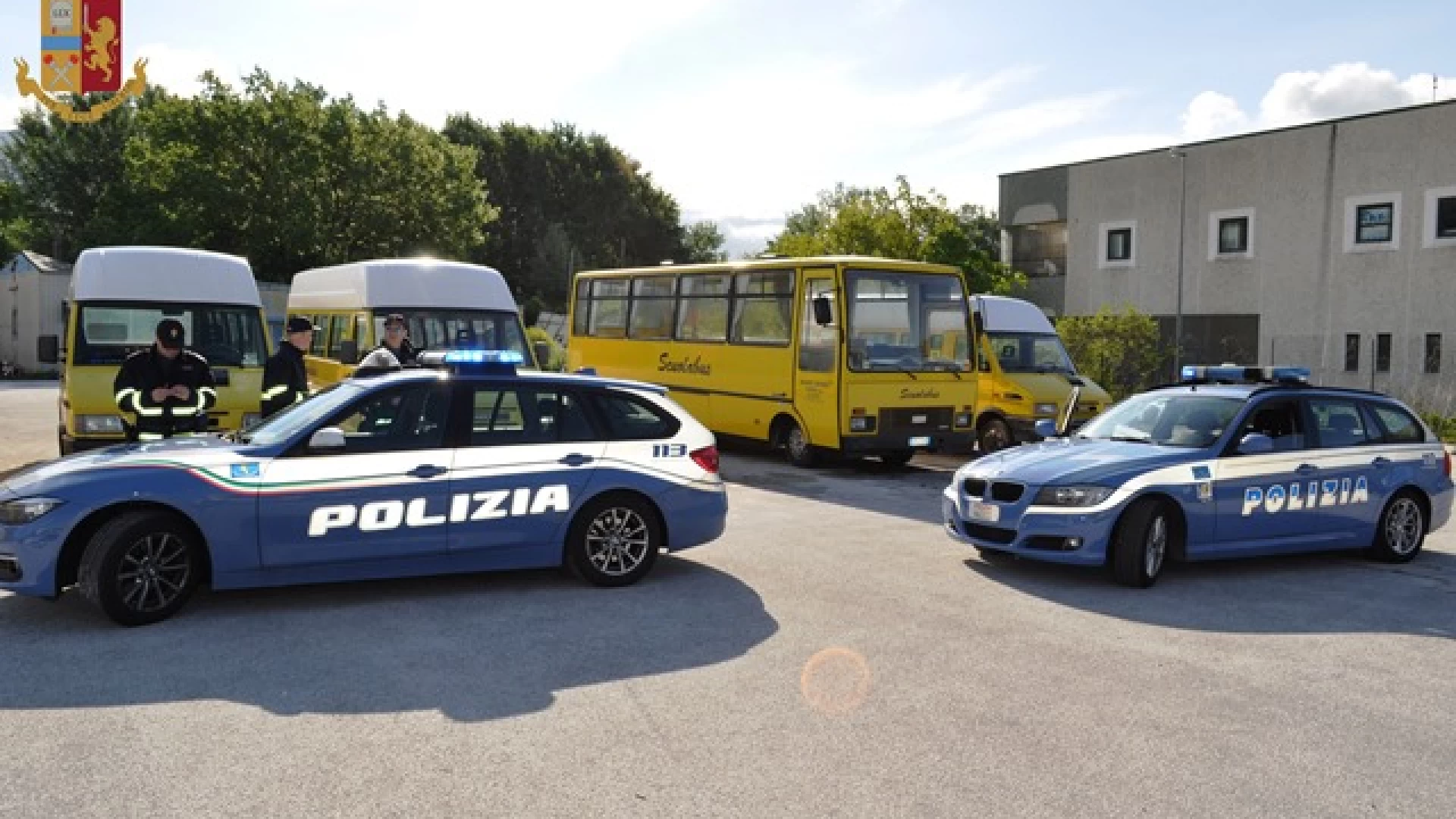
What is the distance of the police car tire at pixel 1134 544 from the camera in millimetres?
7902

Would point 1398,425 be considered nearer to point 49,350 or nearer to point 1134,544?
point 1134,544

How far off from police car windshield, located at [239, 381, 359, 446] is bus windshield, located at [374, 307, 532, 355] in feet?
21.2

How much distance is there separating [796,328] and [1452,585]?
26.7 ft

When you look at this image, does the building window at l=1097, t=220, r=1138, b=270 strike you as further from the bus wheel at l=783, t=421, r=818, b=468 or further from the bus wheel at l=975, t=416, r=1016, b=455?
the bus wheel at l=783, t=421, r=818, b=468

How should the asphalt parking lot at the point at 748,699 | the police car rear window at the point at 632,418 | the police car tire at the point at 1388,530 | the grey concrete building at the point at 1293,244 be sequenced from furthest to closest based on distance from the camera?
the grey concrete building at the point at 1293,244 < the police car tire at the point at 1388,530 < the police car rear window at the point at 632,418 < the asphalt parking lot at the point at 748,699

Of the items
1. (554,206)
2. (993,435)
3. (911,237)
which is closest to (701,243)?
(554,206)

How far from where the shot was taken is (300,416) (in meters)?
7.21

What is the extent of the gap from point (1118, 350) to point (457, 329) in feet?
55.8

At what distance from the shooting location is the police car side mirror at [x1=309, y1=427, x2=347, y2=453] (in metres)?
6.77

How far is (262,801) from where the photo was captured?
13.4 ft

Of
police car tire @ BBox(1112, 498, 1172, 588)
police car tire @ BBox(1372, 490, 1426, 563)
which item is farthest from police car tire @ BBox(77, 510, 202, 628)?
police car tire @ BBox(1372, 490, 1426, 563)

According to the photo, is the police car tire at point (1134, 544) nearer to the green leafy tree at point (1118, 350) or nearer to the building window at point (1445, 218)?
the green leafy tree at point (1118, 350)

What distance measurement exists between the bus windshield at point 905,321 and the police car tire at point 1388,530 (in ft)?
20.3

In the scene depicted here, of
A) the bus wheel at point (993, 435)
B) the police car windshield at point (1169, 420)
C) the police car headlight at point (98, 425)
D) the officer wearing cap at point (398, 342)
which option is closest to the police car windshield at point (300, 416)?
the officer wearing cap at point (398, 342)
